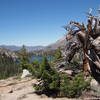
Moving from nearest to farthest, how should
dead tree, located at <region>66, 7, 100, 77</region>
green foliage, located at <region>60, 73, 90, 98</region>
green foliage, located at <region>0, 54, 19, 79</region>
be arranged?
1. green foliage, located at <region>60, 73, 90, 98</region>
2. dead tree, located at <region>66, 7, 100, 77</region>
3. green foliage, located at <region>0, 54, 19, 79</region>

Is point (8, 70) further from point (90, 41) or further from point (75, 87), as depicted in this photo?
point (75, 87)

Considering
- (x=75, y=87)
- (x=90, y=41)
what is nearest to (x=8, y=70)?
(x=90, y=41)

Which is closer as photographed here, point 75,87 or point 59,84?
point 75,87

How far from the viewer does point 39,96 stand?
14.5 metres

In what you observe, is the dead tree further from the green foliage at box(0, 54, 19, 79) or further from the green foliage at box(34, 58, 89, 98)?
the green foliage at box(0, 54, 19, 79)

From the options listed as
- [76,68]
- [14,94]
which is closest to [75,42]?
[76,68]

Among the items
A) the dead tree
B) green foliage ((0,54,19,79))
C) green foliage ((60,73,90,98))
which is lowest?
green foliage ((0,54,19,79))

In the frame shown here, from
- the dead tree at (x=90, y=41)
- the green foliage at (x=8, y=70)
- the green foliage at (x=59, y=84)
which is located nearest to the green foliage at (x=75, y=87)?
the green foliage at (x=59, y=84)

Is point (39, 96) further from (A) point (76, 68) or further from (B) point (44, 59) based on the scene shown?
(A) point (76, 68)

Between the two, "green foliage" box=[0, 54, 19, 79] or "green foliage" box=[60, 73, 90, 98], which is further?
"green foliage" box=[0, 54, 19, 79]

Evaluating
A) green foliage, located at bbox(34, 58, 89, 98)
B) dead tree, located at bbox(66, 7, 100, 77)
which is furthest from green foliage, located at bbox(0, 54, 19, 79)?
green foliage, located at bbox(34, 58, 89, 98)

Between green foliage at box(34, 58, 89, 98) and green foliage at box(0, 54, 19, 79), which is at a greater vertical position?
green foliage at box(34, 58, 89, 98)

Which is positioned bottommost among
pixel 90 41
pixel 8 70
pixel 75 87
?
pixel 8 70

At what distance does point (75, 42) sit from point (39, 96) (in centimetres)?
580
